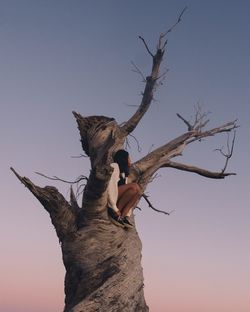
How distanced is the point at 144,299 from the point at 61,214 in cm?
173

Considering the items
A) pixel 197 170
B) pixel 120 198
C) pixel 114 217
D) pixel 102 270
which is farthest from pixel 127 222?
pixel 197 170

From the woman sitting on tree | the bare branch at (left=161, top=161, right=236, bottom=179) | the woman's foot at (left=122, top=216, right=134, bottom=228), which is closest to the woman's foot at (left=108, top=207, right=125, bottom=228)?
the woman sitting on tree

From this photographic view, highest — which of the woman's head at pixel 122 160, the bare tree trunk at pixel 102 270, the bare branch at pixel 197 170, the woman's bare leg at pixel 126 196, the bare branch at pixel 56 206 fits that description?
the bare branch at pixel 197 170

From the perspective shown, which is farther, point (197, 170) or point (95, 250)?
point (197, 170)

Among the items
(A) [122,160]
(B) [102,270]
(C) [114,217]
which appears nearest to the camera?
(B) [102,270]

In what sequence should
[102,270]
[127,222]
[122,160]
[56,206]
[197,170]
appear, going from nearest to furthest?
[102,270], [56,206], [127,222], [122,160], [197,170]

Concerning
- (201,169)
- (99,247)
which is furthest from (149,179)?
(99,247)

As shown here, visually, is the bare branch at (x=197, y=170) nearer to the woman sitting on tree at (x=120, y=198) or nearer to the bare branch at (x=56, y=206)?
the woman sitting on tree at (x=120, y=198)

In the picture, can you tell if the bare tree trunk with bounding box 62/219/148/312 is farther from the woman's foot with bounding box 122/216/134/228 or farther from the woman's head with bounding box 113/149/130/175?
the woman's head with bounding box 113/149/130/175

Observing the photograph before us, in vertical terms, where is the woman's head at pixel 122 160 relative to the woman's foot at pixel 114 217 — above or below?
above

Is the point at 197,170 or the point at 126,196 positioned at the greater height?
the point at 197,170

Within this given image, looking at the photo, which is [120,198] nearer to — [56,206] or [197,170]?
[56,206]

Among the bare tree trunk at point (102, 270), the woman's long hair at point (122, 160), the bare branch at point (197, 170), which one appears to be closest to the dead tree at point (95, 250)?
the bare tree trunk at point (102, 270)

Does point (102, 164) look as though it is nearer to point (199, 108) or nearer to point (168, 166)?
point (168, 166)
